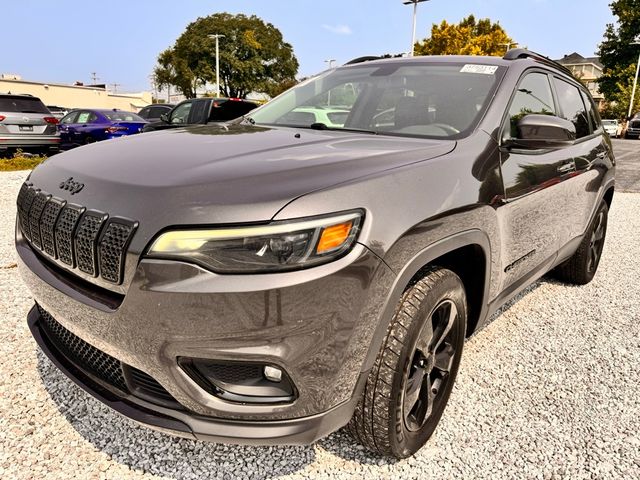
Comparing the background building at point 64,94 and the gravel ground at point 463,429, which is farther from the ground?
the background building at point 64,94

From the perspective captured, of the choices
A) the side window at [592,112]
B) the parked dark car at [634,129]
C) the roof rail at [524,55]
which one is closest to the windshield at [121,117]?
the side window at [592,112]

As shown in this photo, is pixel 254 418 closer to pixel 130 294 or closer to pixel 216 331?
pixel 216 331

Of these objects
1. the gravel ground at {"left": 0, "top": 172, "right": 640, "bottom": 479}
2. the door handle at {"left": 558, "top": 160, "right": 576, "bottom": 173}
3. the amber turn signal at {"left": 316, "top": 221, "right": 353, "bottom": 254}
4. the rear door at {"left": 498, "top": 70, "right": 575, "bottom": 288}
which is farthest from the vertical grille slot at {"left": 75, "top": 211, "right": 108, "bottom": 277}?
the door handle at {"left": 558, "top": 160, "right": 576, "bottom": 173}

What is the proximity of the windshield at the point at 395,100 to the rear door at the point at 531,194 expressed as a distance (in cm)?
22

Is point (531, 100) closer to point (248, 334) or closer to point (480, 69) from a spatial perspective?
point (480, 69)

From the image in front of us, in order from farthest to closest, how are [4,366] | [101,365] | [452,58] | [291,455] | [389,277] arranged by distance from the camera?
[452,58]
[4,366]
[291,455]
[101,365]
[389,277]

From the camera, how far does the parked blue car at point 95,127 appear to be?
12.5 m

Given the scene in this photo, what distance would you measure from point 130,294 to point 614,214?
8.60 m

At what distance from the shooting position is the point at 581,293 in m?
4.17

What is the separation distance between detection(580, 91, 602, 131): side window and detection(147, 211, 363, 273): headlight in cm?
338

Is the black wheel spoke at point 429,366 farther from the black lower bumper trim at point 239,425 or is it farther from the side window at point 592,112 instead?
the side window at point 592,112

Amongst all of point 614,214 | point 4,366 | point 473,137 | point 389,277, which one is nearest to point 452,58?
point 473,137

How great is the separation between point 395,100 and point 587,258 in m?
2.42

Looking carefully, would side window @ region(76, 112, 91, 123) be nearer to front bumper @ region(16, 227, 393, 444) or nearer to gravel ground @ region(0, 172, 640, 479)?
gravel ground @ region(0, 172, 640, 479)
